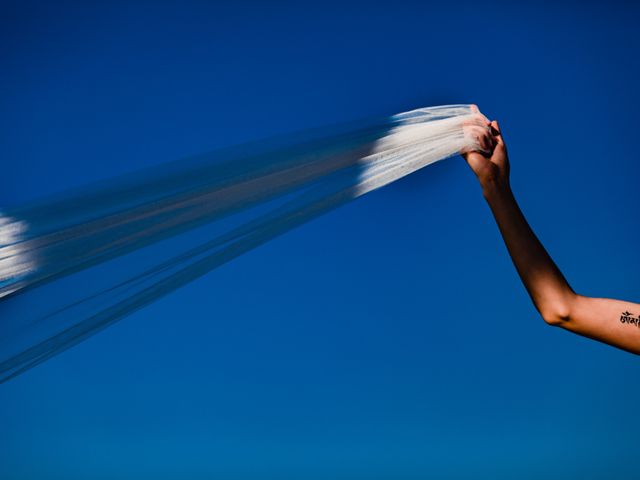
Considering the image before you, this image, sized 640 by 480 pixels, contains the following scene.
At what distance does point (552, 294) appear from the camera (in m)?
0.94

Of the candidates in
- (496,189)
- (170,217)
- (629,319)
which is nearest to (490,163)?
(496,189)

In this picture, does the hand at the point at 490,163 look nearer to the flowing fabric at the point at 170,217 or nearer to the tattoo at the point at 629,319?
the flowing fabric at the point at 170,217

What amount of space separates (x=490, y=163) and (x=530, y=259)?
0.15 meters

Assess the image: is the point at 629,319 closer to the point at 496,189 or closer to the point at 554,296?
the point at 554,296

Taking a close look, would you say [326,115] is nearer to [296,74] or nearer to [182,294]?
[296,74]

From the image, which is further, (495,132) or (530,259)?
(495,132)

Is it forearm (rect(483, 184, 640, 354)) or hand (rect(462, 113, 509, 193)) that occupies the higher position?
hand (rect(462, 113, 509, 193))

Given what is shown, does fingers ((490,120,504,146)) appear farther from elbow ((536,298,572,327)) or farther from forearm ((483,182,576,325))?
elbow ((536,298,572,327))

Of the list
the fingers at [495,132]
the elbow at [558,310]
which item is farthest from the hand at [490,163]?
the elbow at [558,310]

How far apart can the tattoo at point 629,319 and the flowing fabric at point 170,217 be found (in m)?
0.31

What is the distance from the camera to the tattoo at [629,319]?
0.92m

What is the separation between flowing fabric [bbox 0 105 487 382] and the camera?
883 millimetres

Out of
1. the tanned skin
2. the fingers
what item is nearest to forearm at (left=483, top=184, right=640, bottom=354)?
the tanned skin

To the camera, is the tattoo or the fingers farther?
the fingers
